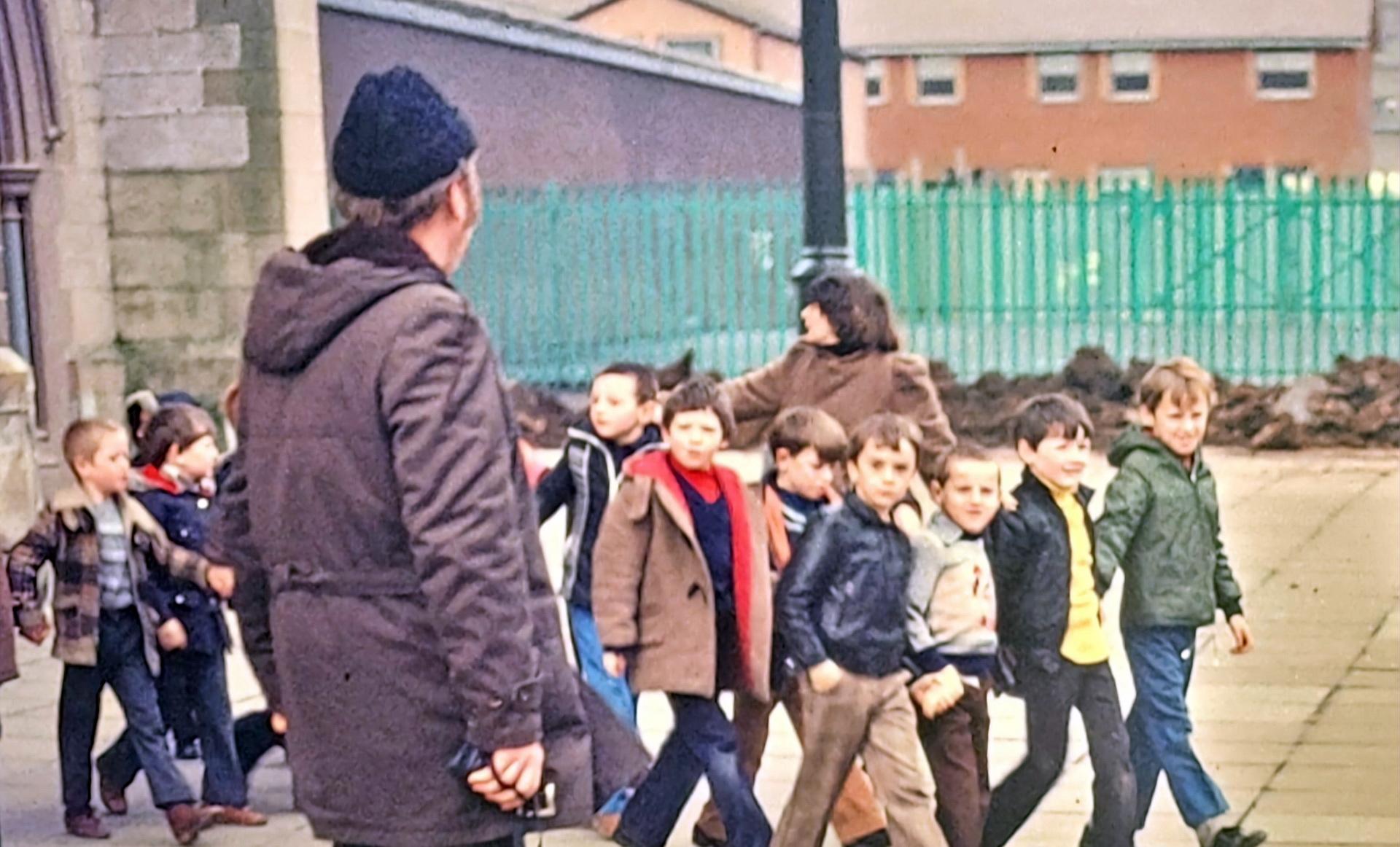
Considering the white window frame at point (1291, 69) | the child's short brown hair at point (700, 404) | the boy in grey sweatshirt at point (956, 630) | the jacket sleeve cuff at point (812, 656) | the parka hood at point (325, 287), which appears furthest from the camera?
the white window frame at point (1291, 69)

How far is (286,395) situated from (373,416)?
0.63 feet

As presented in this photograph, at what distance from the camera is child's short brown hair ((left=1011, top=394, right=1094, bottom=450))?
527 cm

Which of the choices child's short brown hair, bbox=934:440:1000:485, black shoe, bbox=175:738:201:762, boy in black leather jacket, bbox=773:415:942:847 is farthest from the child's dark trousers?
black shoe, bbox=175:738:201:762

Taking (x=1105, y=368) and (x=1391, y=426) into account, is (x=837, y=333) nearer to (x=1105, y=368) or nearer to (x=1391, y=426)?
(x=1105, y=368)

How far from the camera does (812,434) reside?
543 centimetres

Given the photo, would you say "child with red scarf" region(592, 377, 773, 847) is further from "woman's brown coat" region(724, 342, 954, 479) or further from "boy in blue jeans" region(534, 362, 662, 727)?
"woman's brown coat" region(724, 342, 954, 479)

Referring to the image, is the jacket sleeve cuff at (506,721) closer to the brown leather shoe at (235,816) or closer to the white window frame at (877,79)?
the brown leather shoe at (235,816)

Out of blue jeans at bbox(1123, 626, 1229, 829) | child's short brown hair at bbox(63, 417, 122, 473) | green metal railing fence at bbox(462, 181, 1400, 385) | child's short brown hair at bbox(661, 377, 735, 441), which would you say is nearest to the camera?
child's short brown hair at bbox(661, 377, 735, 441)

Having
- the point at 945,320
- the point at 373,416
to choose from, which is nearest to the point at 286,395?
the point at 373,416

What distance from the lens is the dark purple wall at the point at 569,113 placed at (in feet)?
23.0

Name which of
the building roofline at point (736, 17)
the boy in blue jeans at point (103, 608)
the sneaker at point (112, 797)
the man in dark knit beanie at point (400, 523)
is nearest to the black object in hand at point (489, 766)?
the man in dark knit beanie at point (400, 523)

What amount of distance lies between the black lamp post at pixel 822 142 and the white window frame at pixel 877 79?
0.25 ft

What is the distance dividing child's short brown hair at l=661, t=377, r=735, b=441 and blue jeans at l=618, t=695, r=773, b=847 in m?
0.63

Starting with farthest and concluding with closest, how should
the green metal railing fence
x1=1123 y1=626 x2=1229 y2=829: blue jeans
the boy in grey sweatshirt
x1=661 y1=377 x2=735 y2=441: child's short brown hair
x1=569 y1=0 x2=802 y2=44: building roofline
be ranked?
1. the green metal railing fence
2. x1=569 y1=0 x2=802 y2=44: building roofline
3. x1=1123 y1=626 x2=1229 y2=829: blue jeans
4. x1=661 y1=377 x2=735 y2=441: child's short brown hair
5. the boy in grey sweatshirt
